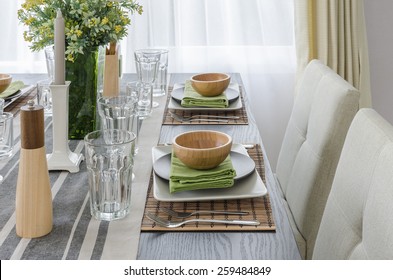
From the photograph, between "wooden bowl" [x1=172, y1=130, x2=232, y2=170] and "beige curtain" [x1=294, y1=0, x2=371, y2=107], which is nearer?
"wooden bowl" [x1=172, y1=130, x2=232, y2=170]

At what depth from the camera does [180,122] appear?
1.81 m

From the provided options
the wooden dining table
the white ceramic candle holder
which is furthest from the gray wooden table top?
the white ceramic candle holder

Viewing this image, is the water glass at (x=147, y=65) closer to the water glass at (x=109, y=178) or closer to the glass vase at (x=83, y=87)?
the glass vase at (x=83, y=87)

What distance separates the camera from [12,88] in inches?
81.7

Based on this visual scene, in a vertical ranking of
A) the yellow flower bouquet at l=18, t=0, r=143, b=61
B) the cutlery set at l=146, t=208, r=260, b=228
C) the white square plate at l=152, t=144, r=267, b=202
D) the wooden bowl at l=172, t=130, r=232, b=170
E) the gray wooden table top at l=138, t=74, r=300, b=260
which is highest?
the yellow flower bouquet at l=18, t=0, r=143, b=61

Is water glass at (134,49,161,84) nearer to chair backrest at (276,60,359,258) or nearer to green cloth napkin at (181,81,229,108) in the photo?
green cloth napkin at (181,81,229,108)

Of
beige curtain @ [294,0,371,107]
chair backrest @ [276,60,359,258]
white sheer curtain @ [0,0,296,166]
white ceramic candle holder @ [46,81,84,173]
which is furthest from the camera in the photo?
white sheer curtain @ [0,0,296,166]

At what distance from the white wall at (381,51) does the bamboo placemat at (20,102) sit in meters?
1.50

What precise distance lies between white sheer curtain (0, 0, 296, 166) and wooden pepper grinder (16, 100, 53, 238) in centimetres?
174

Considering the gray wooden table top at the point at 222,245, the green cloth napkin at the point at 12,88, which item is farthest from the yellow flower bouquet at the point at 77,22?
the gray wooden table top at the point at 222,245

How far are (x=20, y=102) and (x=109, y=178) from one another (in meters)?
0.91

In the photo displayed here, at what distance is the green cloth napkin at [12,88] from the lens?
201 centimetres

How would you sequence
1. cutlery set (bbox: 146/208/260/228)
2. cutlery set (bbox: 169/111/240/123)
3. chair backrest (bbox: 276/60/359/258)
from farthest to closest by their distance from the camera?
1. cutlery set (bbox: 169/111/240/123)
2. chair backrest (bbox: 276/60/359/258)
3. cutlery set (bbox: 146/208/260/228)

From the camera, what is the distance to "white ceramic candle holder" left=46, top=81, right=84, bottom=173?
141 centimetres
